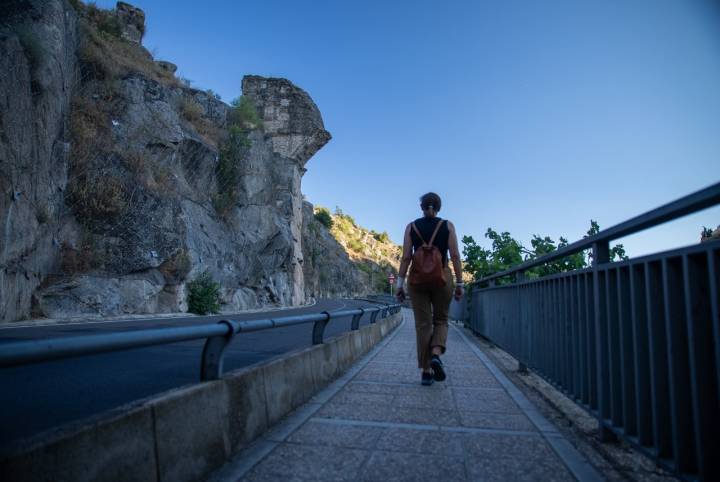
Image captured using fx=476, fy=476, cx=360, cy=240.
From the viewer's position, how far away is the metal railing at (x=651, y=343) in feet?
6.70

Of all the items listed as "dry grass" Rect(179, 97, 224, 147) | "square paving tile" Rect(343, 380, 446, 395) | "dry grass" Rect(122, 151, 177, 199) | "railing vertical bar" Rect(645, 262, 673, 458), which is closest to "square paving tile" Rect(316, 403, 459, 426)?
"square paving tile" Rect(343, 380, 446, 395)

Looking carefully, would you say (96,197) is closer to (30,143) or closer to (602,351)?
(30,143)

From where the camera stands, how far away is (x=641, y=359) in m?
2.60

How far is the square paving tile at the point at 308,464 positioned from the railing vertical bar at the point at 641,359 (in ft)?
5.18

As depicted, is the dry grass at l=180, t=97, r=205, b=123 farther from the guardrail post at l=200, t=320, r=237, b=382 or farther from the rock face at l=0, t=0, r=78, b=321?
the guardrail post at l=200, t=320, r=237, b=382

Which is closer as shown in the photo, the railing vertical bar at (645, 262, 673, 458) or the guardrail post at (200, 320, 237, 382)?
the railing vertical bar at (645, 262, 673, 458)

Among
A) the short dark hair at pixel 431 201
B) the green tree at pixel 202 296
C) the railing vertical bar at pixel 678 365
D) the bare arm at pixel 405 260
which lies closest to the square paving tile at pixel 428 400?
the bare arm at pixel 405 260

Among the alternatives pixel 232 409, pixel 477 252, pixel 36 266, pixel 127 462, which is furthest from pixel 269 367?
pixel 36 266

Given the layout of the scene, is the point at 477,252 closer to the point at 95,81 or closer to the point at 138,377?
the point at 138,377

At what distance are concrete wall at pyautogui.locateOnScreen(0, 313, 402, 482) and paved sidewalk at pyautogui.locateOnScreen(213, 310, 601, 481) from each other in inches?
6.2

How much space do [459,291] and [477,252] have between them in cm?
1005

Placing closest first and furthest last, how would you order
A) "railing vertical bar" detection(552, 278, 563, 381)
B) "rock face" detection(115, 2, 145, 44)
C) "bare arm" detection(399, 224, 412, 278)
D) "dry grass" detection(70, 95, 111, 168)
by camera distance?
"railing vertical bar" detection(552, 278, 563, 381) → "bare arm" detection(399, 224, 412, 278) → "dry grass" detection(70, 95, 111, 168) → "rock face" detection(115, 2, 145, 44)

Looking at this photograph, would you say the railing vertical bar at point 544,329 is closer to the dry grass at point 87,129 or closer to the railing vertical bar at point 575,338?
the railing vertical bar at point 575,338

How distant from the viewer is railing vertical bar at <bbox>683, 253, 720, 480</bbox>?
2012mm
